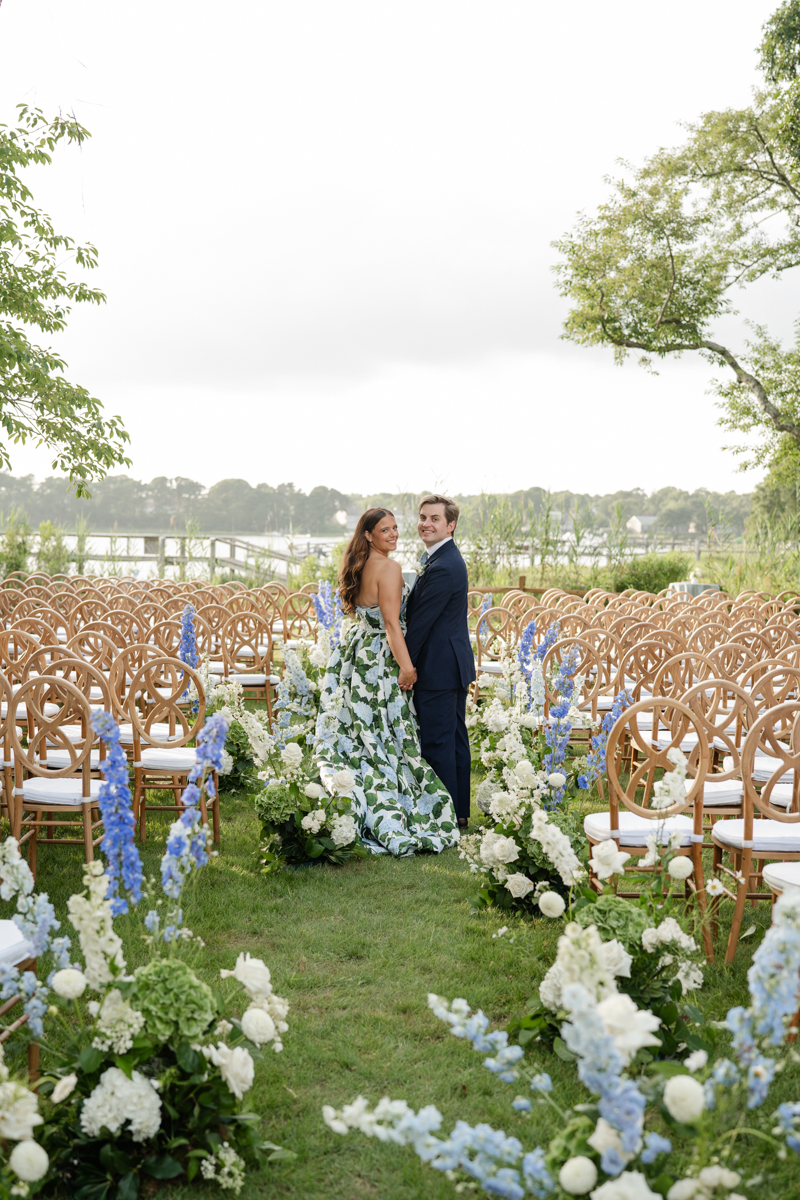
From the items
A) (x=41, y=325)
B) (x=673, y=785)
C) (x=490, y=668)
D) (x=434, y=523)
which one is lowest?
(x=490, y=668)

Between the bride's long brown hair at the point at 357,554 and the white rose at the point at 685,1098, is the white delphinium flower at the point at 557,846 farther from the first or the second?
the bride's long brown hair at the point at 357,554

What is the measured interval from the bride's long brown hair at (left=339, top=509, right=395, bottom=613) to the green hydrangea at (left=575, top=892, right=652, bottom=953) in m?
2.41

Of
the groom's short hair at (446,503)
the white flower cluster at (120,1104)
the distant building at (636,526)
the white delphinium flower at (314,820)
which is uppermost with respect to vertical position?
the distant building at (636,526)

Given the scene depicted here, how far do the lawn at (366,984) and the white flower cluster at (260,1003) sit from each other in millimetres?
245

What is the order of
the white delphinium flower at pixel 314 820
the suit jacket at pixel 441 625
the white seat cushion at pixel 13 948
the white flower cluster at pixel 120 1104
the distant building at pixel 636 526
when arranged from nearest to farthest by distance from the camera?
the white flower cluster at pixel 120 1104 → the white seat cushion at pixel 13 948 → the white delphinium flower at pixel 314 820 → the suit jacket at pixel 441 625 → the distant building at pixel 636 526

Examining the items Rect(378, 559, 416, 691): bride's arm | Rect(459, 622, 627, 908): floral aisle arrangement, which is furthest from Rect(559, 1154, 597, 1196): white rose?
Rect(378, 559, 416, 691): bride's arm

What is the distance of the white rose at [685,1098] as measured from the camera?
1259mm

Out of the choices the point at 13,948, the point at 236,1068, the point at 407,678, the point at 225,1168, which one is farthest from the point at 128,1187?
the point at 407,678

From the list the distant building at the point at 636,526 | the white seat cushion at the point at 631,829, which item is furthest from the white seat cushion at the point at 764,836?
the distant building at the point at 636,526

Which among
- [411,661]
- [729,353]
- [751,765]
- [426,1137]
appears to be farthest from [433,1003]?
[729,353]

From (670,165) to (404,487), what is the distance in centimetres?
851

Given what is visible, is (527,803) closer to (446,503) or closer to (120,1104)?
(446,503)

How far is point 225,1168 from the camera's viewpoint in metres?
1.88

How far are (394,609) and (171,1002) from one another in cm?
280
